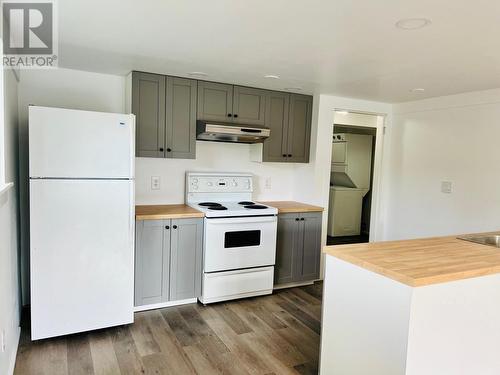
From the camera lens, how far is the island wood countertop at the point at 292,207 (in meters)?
3.75

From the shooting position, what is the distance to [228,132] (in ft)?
11.4

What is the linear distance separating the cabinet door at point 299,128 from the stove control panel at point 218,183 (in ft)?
1.88

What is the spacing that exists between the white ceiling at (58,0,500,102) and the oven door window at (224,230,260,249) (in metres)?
1.45

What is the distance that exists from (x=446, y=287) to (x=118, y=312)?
2298 mm

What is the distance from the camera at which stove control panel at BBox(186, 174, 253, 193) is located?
374 cm

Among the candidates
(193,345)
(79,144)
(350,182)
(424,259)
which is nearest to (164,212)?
(79,144)

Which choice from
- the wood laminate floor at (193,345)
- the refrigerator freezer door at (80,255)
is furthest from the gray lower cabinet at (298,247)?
the refrigerator freezer door at (80,255)

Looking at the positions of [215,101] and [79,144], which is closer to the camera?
[79,144]

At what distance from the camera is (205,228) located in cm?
330

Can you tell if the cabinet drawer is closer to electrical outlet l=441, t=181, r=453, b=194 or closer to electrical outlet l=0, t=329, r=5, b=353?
electrical outlet l=0, t=329, r=5, b=353

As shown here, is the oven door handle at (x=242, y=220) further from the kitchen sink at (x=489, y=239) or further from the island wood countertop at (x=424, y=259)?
the kitchen sink at (x=489, y=239)

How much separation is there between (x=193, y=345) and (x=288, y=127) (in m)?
2.41

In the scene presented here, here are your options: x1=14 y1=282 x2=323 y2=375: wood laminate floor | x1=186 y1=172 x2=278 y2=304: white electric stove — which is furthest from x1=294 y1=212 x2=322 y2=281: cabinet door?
x1=14 y1=282 x2=323 y2=375: wood laminate floor

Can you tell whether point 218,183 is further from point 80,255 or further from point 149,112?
point 80,255
